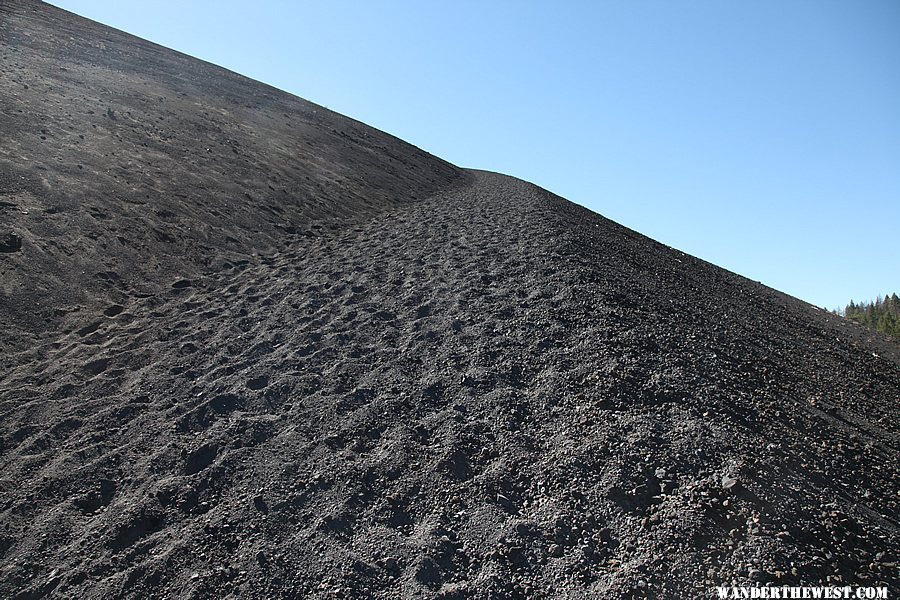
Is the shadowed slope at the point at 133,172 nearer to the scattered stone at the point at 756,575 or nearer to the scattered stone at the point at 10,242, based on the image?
the scattered stone at the point at 10,242

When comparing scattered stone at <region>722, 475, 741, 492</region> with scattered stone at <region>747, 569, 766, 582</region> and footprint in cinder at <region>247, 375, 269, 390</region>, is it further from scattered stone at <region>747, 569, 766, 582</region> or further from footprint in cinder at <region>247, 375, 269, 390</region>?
footprint in cinder at <region>247, 375, 269, 390</region>

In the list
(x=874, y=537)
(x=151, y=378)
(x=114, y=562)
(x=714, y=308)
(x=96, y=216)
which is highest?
(x=714, y=308)

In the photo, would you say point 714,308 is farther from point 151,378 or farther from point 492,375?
point 151,378

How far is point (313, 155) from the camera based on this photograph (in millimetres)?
15000

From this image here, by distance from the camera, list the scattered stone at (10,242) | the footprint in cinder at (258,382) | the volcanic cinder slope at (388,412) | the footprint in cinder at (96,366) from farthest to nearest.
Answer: the scattered stone at (10,242), the footprint in cinder at (96,366), the footprint in cinder at (258,382), the volcanic cinder slope at (388,412)

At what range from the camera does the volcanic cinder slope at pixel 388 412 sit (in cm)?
296

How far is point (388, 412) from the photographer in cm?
445

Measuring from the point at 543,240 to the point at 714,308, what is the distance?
268cm

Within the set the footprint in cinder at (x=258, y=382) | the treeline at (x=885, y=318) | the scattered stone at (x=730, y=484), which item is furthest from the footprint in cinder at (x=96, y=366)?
the treeline at (x=885, y=318)

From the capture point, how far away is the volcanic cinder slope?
296 cm

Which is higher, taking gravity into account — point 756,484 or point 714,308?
point 714,308

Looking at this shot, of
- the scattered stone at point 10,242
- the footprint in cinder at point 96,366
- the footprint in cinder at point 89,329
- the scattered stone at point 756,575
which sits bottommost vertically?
the footprint in cinder at point 96,366

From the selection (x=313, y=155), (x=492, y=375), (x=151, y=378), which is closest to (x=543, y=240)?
(x=492, y=375)

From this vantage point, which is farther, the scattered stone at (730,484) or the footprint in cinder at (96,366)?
the footprint in cinder at (96,366)
